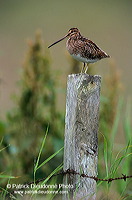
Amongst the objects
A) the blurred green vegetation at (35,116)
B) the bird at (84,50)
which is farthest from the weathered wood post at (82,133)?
the blurred green vegetation at (35,116)

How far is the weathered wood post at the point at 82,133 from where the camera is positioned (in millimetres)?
3715

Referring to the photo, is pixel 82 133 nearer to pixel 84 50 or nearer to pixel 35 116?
pixel 84 50

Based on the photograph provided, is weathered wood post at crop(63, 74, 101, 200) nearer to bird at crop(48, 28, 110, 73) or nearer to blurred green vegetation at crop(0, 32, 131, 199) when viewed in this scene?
bird at crop(48, 28, 110, 73)

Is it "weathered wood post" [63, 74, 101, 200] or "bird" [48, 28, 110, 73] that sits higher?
"bird" [48, 28, 110, 73]

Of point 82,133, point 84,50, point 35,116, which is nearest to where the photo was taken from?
point 82,133

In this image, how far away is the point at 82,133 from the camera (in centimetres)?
375

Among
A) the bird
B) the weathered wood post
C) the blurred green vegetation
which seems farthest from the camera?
the blurred green vegetation

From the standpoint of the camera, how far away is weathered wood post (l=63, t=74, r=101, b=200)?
12.2 feet

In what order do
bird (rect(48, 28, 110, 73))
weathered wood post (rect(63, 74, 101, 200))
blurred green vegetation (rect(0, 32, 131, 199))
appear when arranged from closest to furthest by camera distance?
weathered wood post (rect(63, 74, 101, 200)) → bird (rect(48, 28, 110, 73)) → blurred green vegetation (rect(0, 32, 131, 199))

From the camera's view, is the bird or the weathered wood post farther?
the bird

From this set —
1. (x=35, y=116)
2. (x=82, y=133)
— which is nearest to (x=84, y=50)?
(x=82, y=133)

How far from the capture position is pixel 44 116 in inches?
265

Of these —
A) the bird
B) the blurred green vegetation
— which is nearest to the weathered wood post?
the bird

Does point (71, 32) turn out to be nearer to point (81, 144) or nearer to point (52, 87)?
point (81, 144)
